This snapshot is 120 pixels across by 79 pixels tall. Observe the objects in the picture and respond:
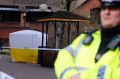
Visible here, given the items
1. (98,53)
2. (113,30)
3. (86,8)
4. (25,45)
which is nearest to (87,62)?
(98,53)

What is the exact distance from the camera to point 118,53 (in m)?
2.00

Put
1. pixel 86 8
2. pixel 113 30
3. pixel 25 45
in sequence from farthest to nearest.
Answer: pixel 86 8
pixel 25 45
pixel 113 30

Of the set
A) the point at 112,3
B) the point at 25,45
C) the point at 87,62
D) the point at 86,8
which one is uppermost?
the point at 112,3

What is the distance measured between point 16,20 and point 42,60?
886 inches

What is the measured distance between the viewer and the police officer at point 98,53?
1960 mm

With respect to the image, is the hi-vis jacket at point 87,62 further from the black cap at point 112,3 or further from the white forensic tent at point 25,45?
the white forensic tent at point 25,45

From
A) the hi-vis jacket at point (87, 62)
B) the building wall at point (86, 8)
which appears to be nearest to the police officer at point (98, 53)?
the hi-vis jacket at point (87, 62)

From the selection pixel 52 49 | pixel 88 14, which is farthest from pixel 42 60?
pixel 88 14

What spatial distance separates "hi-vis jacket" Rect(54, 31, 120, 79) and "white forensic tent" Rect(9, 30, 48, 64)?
65.5 feet

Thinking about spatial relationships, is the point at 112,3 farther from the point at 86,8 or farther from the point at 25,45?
the point at 86,8

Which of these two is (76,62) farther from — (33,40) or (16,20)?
(16,20)

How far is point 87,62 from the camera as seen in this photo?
2.10 m

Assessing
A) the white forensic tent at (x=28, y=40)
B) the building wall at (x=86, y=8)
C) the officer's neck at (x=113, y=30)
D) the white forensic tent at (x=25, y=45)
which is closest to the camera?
the officer's neck at (x=113, y=30)

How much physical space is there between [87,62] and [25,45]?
2131 cm
